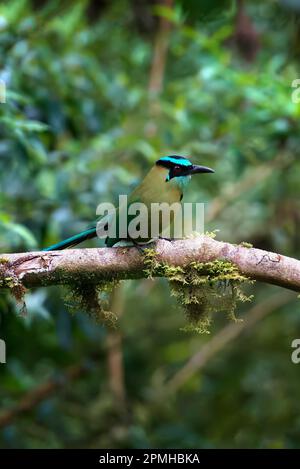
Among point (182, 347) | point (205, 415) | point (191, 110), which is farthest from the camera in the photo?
point (182, 347)

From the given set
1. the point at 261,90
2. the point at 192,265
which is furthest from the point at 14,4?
the point at 192,265

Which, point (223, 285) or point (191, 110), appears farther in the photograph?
point (191, 110)

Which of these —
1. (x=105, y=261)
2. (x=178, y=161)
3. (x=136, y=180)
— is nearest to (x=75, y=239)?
(x=105, y=261)

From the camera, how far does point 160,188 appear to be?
361 cm

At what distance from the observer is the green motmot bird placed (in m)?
3.55

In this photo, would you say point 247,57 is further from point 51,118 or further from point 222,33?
point 51,118

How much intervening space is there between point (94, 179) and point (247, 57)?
2617 millimetres

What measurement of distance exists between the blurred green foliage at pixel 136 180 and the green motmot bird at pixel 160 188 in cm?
48

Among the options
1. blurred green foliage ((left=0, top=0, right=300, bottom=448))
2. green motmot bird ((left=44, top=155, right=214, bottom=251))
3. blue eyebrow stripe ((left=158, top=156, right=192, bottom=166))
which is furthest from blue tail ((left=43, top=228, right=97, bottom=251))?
blue eyebrow stripe ((left=158, top=156, right=192, bottom=166))

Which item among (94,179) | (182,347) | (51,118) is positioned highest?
(51,118)

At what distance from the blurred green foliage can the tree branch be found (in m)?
0.74

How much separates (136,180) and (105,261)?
1.78 m

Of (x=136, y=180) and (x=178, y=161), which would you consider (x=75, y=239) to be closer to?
(x=178, y=161)

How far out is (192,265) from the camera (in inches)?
121
